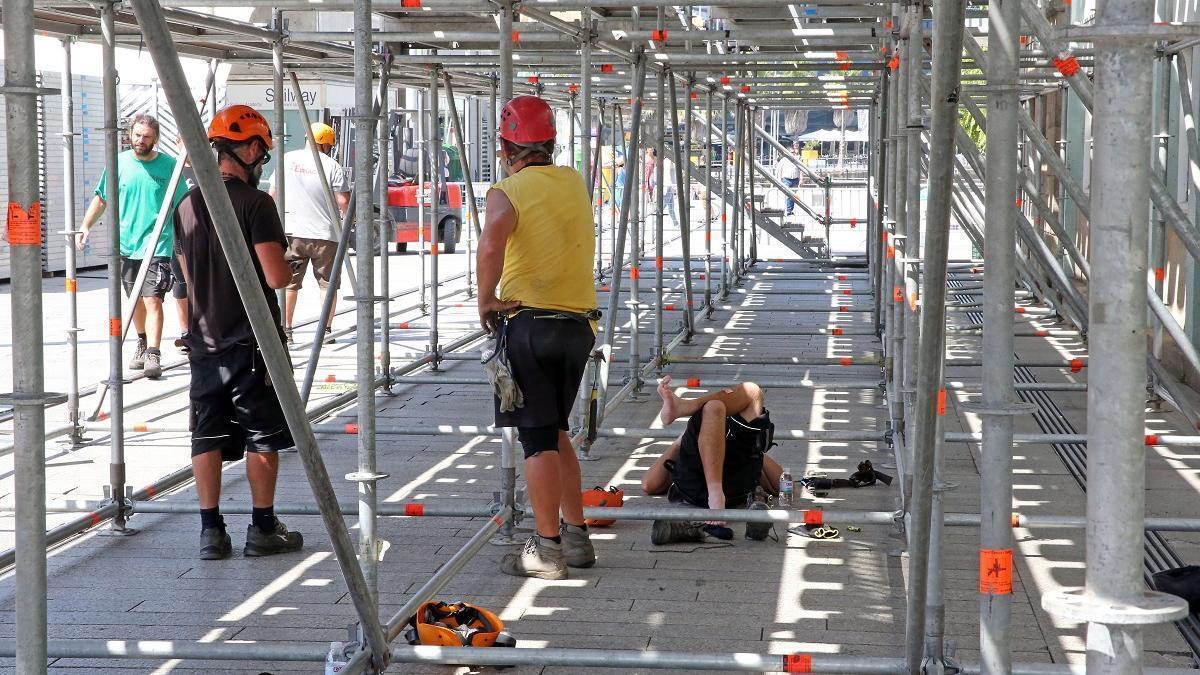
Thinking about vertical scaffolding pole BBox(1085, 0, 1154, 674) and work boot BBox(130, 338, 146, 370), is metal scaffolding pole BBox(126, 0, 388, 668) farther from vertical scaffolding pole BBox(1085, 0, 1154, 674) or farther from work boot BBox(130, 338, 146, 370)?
work boot BBox(130, 338, 146, 370)

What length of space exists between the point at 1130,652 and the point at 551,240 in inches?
133

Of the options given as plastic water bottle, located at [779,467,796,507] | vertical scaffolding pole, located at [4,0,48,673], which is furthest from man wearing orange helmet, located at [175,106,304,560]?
vertical scaffolding pole, located at [4,0,48,673]

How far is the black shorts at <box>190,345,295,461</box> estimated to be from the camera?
5797 millimetres

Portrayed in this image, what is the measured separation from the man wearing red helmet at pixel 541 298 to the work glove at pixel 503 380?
3 cm

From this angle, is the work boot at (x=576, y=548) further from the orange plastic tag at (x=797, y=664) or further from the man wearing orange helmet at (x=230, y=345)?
the orange plastic tag at (x=797, y=664)

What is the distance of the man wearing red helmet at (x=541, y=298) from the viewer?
5.40 meters

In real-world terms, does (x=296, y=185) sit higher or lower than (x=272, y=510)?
higher

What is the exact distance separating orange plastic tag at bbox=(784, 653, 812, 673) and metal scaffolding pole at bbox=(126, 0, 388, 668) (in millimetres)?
1243

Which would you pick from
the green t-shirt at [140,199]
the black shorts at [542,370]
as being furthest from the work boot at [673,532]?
the green t-shirt at [140,199]

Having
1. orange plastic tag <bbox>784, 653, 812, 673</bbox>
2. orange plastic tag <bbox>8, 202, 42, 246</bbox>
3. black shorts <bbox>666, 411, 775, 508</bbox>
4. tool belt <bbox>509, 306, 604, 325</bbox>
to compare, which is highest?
orange plastic tag <bbox>8, 202, 42, 246</bbox>

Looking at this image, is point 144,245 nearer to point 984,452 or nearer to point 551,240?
point 551,240

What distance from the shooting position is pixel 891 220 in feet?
29.5

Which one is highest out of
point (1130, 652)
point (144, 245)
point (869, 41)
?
point (869, 41)

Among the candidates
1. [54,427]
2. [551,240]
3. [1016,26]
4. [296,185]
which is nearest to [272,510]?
[551,240]
